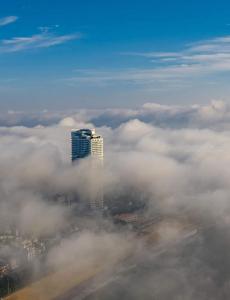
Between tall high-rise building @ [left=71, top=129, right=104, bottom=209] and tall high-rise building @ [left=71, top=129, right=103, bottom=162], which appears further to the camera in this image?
tall high-rise building @ [left=71, top=129, right=103, bottom=162]

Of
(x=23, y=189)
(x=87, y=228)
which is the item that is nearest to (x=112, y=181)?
(x=23, y=189)

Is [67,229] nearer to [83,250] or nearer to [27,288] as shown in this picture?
[83,250]

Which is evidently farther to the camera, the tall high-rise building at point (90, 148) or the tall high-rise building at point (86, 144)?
the tall high-rise building at point (86, 144)

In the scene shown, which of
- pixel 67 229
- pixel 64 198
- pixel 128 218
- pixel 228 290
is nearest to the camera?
pixel 228 290

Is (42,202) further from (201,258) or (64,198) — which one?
(201,258)

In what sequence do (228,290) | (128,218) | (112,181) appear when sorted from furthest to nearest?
(112,181) < (128,218) < (228,290)

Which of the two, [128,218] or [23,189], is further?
[23,189]
